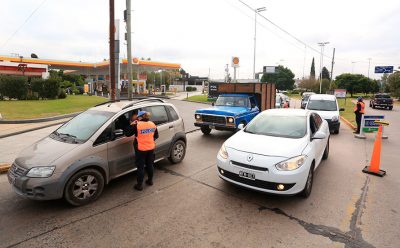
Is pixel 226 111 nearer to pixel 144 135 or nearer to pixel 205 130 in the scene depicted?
pixel 205 130

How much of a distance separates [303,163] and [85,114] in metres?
4.67

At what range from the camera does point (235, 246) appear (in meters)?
3.31

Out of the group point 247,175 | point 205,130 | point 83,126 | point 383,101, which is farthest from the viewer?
point 383,101

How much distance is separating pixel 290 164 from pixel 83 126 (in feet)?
13.5

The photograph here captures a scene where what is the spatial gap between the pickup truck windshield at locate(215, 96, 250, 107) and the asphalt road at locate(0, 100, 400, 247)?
5.21m

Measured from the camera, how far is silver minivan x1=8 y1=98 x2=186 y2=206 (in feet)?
13.0

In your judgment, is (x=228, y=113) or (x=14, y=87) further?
(x=14, y=87)

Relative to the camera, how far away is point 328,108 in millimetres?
12164

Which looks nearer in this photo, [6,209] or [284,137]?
[6,209]

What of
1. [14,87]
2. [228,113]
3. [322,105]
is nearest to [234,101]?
[228,113]

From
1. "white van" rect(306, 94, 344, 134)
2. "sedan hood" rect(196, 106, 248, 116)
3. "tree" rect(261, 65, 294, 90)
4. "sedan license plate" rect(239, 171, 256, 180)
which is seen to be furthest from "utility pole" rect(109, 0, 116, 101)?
"tree" rect(261, 65, 294, 90)

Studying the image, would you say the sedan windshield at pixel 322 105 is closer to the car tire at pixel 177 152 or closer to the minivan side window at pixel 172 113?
the car tire at pixel 177 152

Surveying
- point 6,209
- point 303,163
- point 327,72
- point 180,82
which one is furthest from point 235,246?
point 327,72

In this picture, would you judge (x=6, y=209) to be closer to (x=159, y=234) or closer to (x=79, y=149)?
(x=79, y=149)
